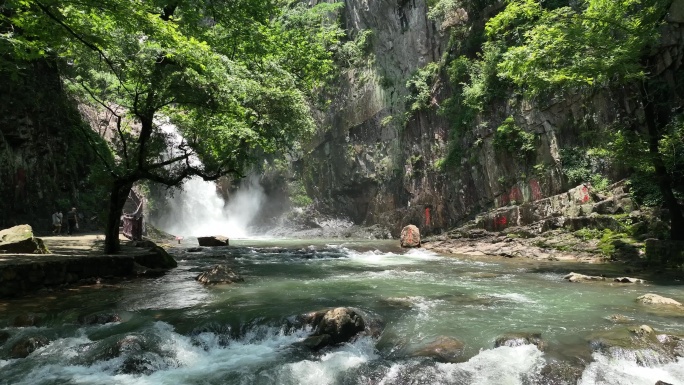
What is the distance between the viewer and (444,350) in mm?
6004

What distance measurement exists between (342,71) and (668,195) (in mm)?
27189

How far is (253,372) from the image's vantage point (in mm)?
5617

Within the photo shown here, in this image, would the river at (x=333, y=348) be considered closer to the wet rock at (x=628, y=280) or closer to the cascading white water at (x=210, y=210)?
the wet rock at (x=628, y=280)

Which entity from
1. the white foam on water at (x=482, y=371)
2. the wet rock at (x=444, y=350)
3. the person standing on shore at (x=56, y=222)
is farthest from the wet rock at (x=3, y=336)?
the person standing on shore at (x=56, y=222)

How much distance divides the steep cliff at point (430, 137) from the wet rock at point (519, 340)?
29.5ft

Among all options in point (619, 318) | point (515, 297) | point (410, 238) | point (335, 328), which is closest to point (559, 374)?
point (619, 318)

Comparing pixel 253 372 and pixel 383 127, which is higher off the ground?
pixel 383 127

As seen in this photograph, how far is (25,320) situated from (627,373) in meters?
8.71

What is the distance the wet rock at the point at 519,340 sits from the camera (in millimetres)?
5993

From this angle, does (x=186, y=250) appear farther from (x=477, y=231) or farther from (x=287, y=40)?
(x=477, y=231)

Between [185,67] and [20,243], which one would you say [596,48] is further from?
[20,243]

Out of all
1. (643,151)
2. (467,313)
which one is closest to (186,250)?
(467,313)

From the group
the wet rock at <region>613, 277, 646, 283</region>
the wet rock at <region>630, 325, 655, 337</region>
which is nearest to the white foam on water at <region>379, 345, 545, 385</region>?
the wet rock at <region>630, 325, 655, 337</region>

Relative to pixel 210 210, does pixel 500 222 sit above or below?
below
